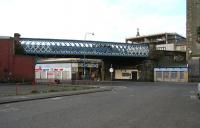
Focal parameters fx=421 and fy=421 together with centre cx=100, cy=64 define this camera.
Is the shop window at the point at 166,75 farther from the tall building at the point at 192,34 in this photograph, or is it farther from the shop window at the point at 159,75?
the tall building at the point at 192,34

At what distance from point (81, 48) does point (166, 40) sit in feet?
232

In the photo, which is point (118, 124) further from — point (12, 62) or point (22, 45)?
point (22, 45)

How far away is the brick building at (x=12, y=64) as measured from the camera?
214ft

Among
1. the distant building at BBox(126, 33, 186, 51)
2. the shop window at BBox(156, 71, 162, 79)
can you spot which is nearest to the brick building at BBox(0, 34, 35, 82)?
the shop window at BBox(156, 71, 162, 79)

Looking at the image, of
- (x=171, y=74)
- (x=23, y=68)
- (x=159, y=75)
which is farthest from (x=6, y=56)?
(x=159, y=75)

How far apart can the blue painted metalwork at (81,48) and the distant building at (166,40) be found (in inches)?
1682

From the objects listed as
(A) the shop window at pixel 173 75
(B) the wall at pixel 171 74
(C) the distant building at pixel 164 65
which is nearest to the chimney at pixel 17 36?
(C) the distant building at pixel 164 65

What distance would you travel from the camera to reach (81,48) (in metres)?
92.9

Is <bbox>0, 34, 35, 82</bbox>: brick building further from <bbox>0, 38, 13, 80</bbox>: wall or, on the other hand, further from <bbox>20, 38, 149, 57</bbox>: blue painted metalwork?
<bbox>20, 38, 149, 57</bbox>: blue painted metalwork

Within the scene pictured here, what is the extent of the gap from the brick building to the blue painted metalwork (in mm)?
17872

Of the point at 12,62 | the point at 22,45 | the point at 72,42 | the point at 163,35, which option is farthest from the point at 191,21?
the point at 163,35

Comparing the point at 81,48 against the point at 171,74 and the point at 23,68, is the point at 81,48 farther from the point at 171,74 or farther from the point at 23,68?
the point at 23,68

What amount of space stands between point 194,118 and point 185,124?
2406 mm

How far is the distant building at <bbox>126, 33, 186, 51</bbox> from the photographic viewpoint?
5591 inches
